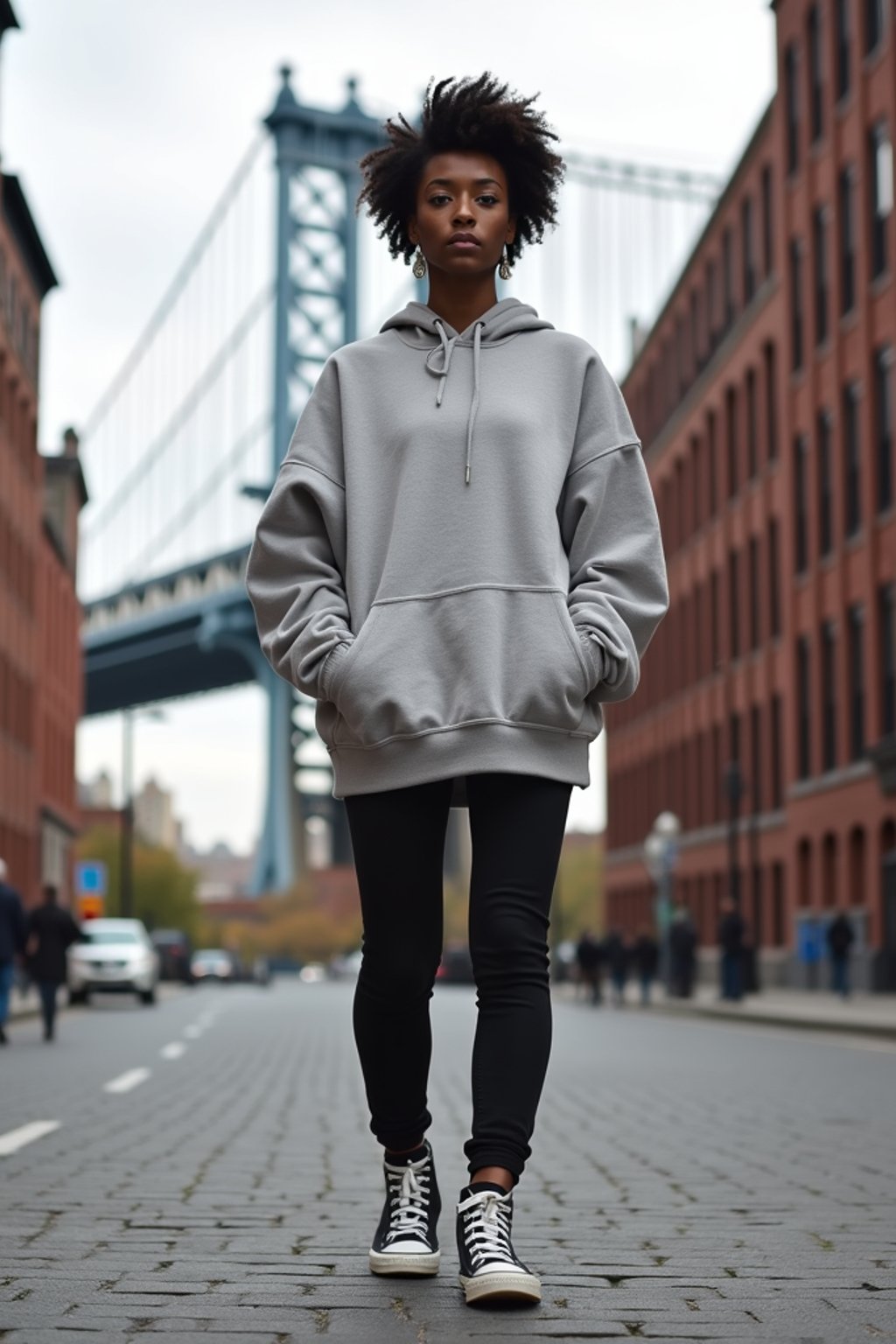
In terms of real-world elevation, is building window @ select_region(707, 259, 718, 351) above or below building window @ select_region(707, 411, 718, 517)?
above

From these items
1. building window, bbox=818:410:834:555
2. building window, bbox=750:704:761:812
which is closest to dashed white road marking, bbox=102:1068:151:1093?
building window, bbox=818:410:834:555

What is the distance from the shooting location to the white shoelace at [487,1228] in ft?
13.5

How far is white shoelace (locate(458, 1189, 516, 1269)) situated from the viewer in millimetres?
4117

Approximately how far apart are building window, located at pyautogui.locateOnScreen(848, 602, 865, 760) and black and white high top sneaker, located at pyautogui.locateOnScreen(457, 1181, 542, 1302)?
34.3 meters

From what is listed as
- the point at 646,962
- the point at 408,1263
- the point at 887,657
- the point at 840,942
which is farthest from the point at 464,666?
the point at 646,962

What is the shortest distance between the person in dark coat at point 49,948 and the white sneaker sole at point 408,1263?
16515 millimetres

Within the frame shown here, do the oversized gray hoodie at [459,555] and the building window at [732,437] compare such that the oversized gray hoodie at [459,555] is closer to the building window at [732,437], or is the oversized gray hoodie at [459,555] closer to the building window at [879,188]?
the building window at [879,188]

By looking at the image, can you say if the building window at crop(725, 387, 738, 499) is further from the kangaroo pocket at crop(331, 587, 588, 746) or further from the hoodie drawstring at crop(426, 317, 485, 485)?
the kangaroo pocket at crop(331, 587, 588, 746)

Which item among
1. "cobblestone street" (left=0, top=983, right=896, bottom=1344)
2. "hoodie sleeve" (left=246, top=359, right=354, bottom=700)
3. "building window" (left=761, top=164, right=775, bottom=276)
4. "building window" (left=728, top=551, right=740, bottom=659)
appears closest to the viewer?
"cobblestone street" (left=0, top=983, right=896, bottom=1344)

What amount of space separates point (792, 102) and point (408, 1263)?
43.9 m

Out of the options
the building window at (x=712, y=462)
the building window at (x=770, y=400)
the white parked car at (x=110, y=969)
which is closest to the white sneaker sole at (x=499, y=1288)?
the white parked car at (x=110, y=969)

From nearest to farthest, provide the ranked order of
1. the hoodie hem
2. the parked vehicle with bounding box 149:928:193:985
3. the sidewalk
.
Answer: the hoodie hem < the sidewalk < the parked vehicle with bounding box 149:928:193:985

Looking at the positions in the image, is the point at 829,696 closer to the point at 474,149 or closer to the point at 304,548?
the point at 474,149

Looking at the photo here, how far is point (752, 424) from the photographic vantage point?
51375 millimetres
